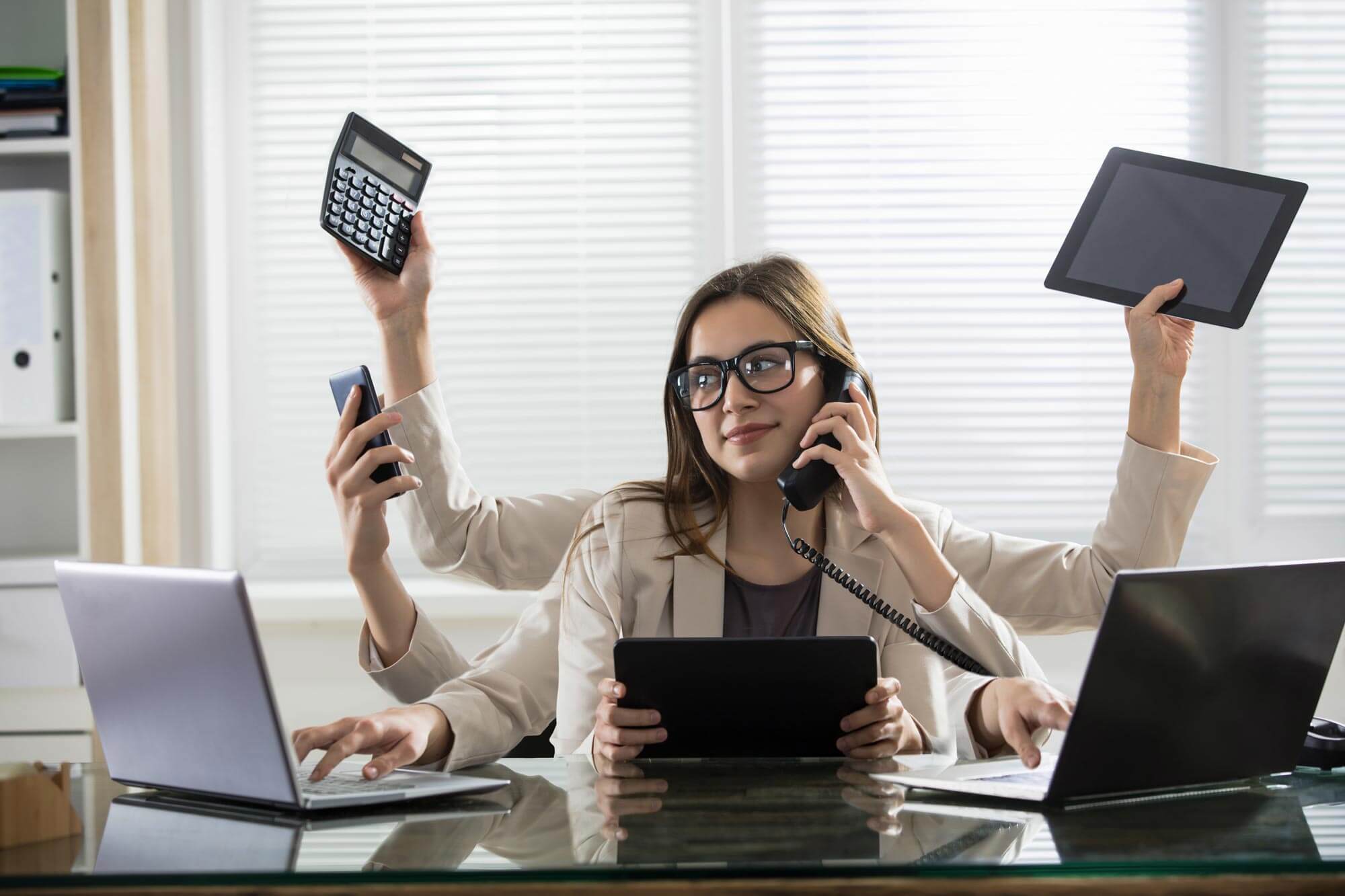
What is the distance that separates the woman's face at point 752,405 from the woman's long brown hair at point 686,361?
22 millimetres

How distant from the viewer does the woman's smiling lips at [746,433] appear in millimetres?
1652

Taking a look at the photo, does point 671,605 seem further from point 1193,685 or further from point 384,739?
point 1193,685

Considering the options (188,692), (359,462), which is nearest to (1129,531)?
(359,462)

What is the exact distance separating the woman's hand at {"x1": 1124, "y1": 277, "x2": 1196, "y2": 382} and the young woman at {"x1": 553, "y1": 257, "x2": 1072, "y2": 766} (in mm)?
423

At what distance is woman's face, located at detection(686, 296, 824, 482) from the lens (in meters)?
1.65

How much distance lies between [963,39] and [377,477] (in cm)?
219

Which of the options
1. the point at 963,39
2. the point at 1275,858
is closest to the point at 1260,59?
the point at 963,39

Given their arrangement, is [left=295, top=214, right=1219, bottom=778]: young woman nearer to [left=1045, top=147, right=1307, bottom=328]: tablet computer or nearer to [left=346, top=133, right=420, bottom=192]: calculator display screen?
[left=1045, top=147, right=1307, bottom=328]: tablet computer

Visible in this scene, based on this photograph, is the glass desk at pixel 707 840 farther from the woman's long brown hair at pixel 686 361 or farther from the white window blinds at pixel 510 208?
the white window blinds at pixel 510 208

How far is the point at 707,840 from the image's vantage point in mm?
829

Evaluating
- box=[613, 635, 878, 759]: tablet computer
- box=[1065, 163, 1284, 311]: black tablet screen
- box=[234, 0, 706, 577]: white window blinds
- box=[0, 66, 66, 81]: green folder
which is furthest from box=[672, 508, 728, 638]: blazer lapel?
box=[0, 66, 66, 81]: green folder

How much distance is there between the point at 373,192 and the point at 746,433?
2.38 feet

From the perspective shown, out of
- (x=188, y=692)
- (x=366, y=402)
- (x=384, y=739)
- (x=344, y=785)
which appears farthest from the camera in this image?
(x=366, y=402)

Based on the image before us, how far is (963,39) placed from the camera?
2.98 meters
